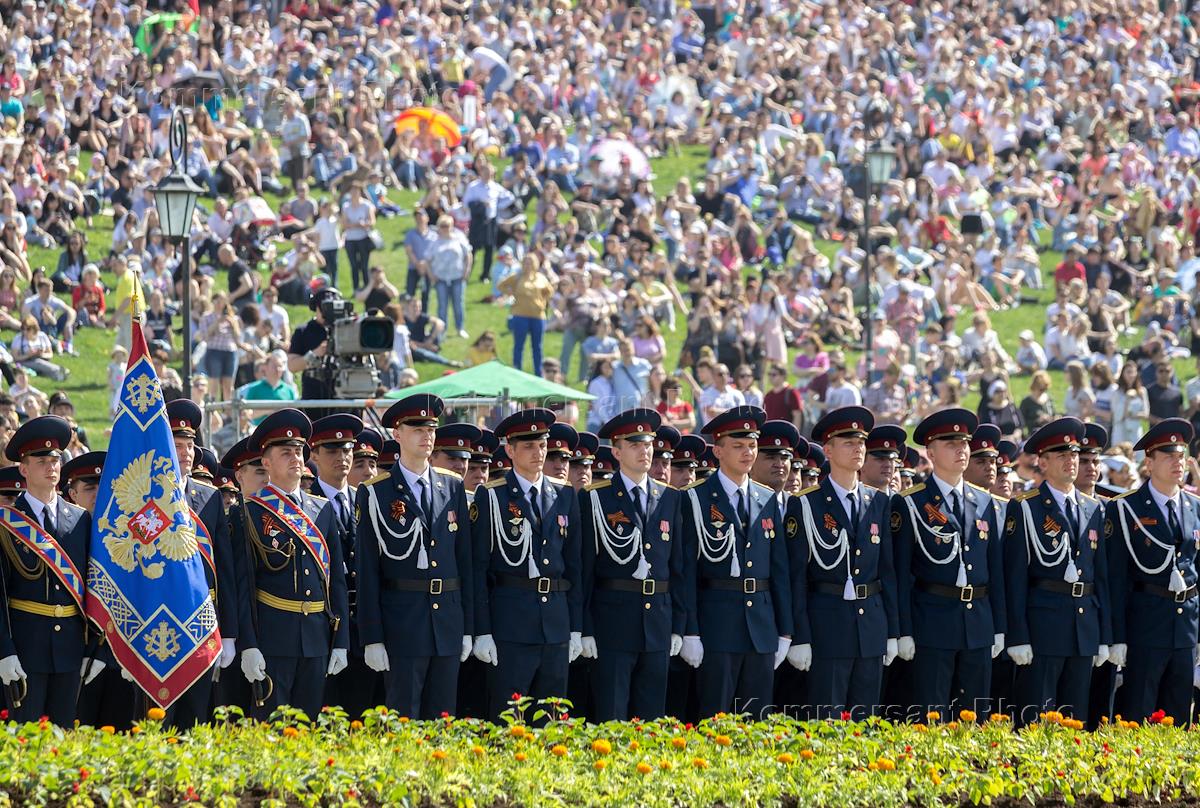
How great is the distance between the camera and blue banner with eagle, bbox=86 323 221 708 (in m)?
9.23

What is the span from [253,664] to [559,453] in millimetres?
2104

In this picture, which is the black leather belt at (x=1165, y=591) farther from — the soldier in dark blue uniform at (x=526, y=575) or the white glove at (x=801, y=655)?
the soldier in dark blue uniform at (x=526, y=575)

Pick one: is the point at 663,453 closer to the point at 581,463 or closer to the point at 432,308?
the point at 581,463

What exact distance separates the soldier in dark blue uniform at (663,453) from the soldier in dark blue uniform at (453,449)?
102 centimetres

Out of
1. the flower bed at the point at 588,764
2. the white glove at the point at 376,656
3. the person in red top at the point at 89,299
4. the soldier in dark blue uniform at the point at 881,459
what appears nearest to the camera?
the flower bed at the point at 588,764

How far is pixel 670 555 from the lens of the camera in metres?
10.4

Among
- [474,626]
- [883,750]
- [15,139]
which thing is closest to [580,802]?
[883,750]

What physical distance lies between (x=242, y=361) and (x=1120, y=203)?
15.7 m

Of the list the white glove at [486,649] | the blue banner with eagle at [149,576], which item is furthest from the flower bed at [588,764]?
the white glove at [486,649]

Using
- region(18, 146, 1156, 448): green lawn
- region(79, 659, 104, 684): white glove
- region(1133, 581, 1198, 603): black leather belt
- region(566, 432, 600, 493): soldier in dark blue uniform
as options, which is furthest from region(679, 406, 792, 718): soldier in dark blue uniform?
region(18, 146, 1156, 448): green lawn

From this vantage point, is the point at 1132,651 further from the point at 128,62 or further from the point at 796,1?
the point at 796,1

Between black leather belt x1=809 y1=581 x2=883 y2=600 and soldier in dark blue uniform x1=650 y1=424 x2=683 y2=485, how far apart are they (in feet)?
3.56

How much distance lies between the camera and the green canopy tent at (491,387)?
16375 mm

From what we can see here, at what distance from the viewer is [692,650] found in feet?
34.0
